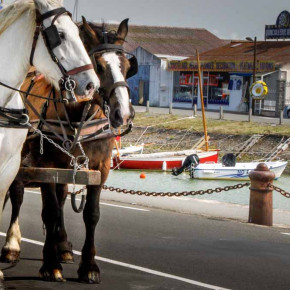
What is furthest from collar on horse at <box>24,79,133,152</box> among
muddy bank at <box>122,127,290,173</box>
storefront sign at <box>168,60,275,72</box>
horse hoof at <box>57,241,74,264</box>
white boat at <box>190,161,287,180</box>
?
storefront sign at <box>168,60,275,72</box>

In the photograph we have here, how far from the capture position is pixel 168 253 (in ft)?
37.3

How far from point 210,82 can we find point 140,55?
900cm

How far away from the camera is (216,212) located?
1600 cm

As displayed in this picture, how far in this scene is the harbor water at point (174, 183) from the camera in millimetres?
33219

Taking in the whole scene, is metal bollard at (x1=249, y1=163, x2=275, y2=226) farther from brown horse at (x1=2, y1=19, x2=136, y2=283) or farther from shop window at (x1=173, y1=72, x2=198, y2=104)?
shop window at (x1=173, y1=72, x2=198, y2=104)

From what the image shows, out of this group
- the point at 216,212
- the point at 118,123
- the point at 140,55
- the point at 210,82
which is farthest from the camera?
the point at 140,55

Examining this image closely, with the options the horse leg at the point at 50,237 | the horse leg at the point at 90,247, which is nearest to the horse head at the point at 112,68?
the horse leg at the point at 90,247

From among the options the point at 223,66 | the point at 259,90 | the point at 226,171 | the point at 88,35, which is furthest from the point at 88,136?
the point at 223,66

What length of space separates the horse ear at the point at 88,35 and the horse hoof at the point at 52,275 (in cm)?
232

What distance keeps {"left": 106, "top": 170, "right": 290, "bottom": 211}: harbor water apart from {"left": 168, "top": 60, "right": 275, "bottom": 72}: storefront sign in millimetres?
20290

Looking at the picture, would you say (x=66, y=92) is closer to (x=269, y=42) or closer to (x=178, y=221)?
(x=178, y=221)

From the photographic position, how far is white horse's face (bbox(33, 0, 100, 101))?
24.7ft

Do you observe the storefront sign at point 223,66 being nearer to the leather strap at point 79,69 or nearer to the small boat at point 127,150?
the small boat at point 127,150

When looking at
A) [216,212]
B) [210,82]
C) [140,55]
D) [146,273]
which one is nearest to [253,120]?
[210,82]
